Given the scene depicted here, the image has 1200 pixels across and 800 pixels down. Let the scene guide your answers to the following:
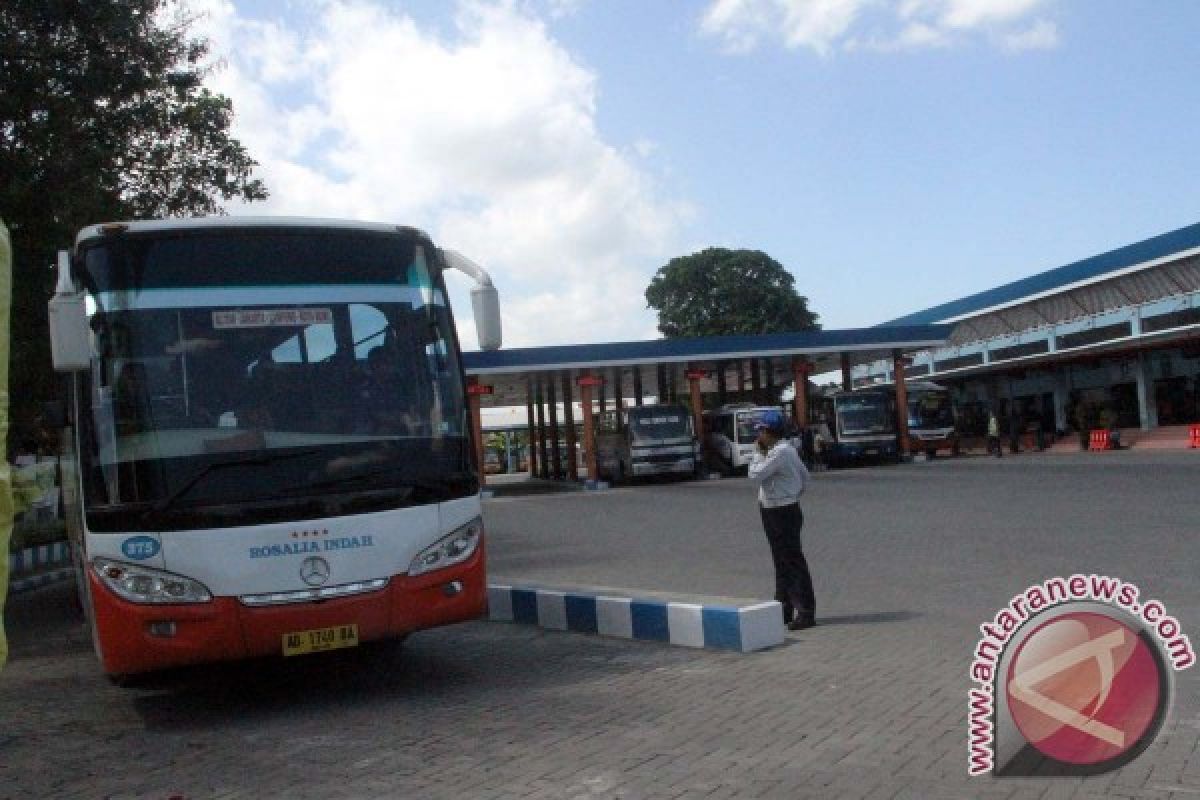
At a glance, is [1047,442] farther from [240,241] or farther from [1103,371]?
[240,241]

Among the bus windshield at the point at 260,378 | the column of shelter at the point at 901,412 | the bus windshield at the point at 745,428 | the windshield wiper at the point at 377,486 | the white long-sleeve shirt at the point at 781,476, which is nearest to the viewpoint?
the bus windshield at the point at 260,378

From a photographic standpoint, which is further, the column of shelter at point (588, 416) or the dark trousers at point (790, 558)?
the column of shelter at point (588, 416)

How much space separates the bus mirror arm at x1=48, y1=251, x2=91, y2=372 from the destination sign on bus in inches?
29.2

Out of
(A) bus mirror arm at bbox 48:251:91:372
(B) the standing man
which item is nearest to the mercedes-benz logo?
(A) bus mirror arm at bbox 48:251:91:372

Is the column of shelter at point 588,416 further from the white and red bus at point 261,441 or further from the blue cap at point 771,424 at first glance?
the white and red bus at point 261,441

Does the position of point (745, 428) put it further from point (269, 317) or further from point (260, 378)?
point (260, 378)

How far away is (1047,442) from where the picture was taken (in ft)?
130

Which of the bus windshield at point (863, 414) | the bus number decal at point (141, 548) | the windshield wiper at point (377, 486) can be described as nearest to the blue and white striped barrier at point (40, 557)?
the bus number decal at point (141, 548)

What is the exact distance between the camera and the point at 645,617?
8602 mm

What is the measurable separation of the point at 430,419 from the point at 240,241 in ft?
5.42

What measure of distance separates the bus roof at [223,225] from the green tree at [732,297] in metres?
55.9

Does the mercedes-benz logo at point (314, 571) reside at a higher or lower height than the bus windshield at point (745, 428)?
lower

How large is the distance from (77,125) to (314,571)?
8479 millimetres

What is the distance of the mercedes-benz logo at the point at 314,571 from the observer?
667cm
